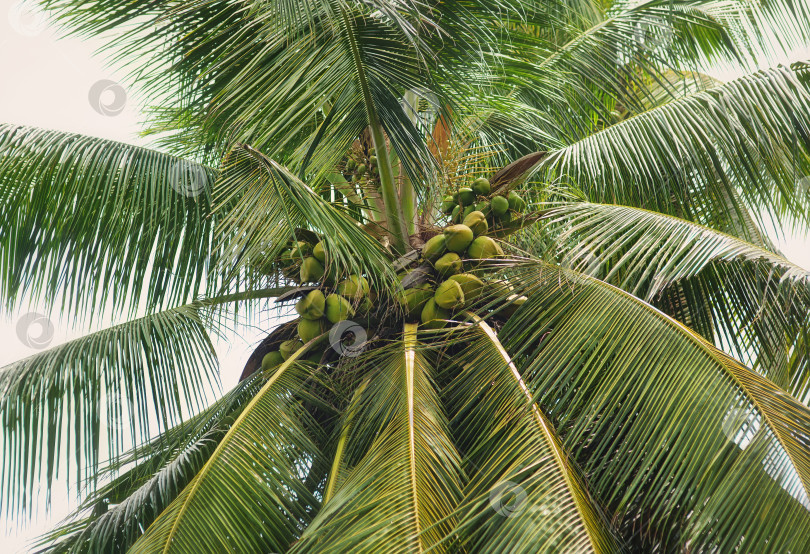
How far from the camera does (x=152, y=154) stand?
4395 millimetres

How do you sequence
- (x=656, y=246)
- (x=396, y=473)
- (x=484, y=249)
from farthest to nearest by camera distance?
(x=484, y=249) < (x=656, y=246) < (x=396, y=473)

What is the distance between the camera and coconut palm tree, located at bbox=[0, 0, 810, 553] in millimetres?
2711

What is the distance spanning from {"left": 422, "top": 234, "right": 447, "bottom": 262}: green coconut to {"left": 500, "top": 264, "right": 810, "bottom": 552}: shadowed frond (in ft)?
1.61

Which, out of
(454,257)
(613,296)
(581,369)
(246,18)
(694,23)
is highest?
(694,23)

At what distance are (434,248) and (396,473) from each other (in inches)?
50.1

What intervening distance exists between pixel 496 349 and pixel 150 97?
109 inches

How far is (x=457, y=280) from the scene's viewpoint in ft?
11.9

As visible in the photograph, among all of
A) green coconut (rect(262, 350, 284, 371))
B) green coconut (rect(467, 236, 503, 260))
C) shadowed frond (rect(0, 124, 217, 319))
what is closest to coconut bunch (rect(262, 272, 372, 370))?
green coconut (rect(262, 350, 284, 371))

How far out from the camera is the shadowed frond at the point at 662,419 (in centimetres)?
247

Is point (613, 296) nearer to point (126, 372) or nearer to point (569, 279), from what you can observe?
point (569, 279)

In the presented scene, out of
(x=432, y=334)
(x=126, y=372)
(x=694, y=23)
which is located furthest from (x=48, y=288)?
(x=694, y=23)

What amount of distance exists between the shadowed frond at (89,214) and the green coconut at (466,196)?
1420mm

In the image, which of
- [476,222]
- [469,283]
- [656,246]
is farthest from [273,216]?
[656,246]

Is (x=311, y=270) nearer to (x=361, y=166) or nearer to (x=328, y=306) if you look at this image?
(x=328, y=306)
